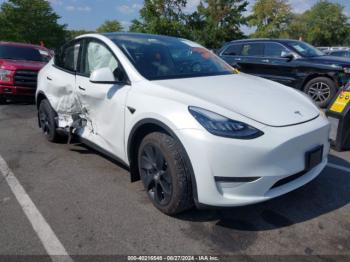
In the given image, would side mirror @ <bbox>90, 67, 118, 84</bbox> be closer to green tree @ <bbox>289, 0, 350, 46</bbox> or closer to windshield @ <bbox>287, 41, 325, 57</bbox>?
windshield @ <bbox>287, 41, 325, 57</bbox>

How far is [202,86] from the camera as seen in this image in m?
3.16

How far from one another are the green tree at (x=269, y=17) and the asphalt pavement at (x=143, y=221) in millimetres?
39010

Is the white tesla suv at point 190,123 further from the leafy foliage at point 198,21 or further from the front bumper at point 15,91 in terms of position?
the leafy foliage at point 198,21

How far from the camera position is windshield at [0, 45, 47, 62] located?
29.2 ft

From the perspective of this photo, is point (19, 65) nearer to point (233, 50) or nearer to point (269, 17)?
point (233, 50)

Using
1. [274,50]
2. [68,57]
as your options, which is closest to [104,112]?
[68,57]

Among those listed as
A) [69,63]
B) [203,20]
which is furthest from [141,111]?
[203,20]

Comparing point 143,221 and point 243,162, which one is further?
point 143,221

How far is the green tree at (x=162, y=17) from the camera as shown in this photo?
984 inches

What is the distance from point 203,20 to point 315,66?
2490cm

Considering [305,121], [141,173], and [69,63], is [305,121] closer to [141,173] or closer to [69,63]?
[141,173]

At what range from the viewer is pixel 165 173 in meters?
2.88

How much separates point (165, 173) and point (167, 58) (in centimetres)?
142

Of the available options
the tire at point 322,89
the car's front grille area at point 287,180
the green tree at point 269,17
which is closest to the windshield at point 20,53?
the tire at point 322,89
